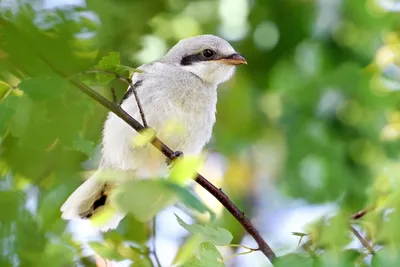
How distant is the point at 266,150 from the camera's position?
586 cm

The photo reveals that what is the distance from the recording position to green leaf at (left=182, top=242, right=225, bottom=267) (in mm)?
1839

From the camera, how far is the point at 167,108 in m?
3.31

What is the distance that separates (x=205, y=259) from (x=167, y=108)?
60.5 inches

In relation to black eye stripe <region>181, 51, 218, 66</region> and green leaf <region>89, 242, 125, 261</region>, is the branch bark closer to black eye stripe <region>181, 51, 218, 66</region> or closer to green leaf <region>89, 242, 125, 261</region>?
green leaf <region>89, 242, 125, 261</region>

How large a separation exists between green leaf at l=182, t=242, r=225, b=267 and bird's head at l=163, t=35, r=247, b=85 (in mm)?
1872

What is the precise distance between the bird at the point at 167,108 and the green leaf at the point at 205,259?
1367mm

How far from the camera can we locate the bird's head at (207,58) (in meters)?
3.72

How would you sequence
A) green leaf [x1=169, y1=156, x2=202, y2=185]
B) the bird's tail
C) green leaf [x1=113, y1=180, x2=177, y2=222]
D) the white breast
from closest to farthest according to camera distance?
1. green leaf [x1=113, y1=180, x2=177, y2=222]
2. green leaf [x1=169, y1=156, x2=202, y2=185]
3. the white breast
4. the bird's tail

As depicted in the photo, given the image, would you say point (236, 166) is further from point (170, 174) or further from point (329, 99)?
point (170, 174)

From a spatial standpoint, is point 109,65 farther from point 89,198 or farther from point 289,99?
point 289,99

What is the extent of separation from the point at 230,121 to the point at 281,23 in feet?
2.56

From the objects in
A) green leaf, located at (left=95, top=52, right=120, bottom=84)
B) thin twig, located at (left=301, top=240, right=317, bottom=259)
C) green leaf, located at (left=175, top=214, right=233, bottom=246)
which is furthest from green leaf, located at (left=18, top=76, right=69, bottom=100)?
thin twig, located at (left=301, top=240, right=317, bottom=259)

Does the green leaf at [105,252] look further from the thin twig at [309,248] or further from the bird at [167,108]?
the bird at [167,108]

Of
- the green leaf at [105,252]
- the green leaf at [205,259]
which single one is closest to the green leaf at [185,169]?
the green leaf at [205,259]
